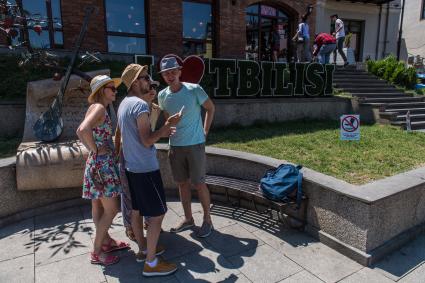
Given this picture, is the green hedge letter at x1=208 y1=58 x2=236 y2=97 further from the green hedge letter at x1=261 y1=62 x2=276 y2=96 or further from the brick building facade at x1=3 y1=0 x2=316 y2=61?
the brick building facade at x1=3 y1=0 x2=316 y2=61

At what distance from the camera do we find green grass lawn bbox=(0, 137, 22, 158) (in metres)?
4.85

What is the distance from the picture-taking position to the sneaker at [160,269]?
287 centimetres

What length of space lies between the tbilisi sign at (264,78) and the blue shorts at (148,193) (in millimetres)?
4604

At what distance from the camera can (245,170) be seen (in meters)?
4.46

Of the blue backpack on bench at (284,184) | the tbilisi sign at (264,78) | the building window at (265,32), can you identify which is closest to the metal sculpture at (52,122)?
the tbilisi sign at (264,78)

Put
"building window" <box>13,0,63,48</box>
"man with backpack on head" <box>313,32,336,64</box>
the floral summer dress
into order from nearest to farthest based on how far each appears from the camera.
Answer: the floral summer dress → "building window" <box>13,0,63,48</box> → "man with backpack on head" <box>313,32,336,64</box>

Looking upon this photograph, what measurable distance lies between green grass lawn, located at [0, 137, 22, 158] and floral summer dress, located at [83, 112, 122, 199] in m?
2.72

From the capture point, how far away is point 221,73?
7.53m

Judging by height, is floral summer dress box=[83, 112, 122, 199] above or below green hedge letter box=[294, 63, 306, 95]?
below

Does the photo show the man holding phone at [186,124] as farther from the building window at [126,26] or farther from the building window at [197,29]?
the building window at [197,29]

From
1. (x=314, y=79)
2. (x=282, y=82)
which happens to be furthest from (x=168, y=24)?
(x=314, y=79)

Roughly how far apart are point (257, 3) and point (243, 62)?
23.3ft

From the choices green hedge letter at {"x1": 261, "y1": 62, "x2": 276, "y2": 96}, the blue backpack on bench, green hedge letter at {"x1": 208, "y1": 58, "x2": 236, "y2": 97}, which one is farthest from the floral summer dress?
green hedge letter at {"x1": 261, "y1": 62, "x2": 276, "y2": 96}

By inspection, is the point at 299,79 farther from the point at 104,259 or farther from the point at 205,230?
the point at 104,259
